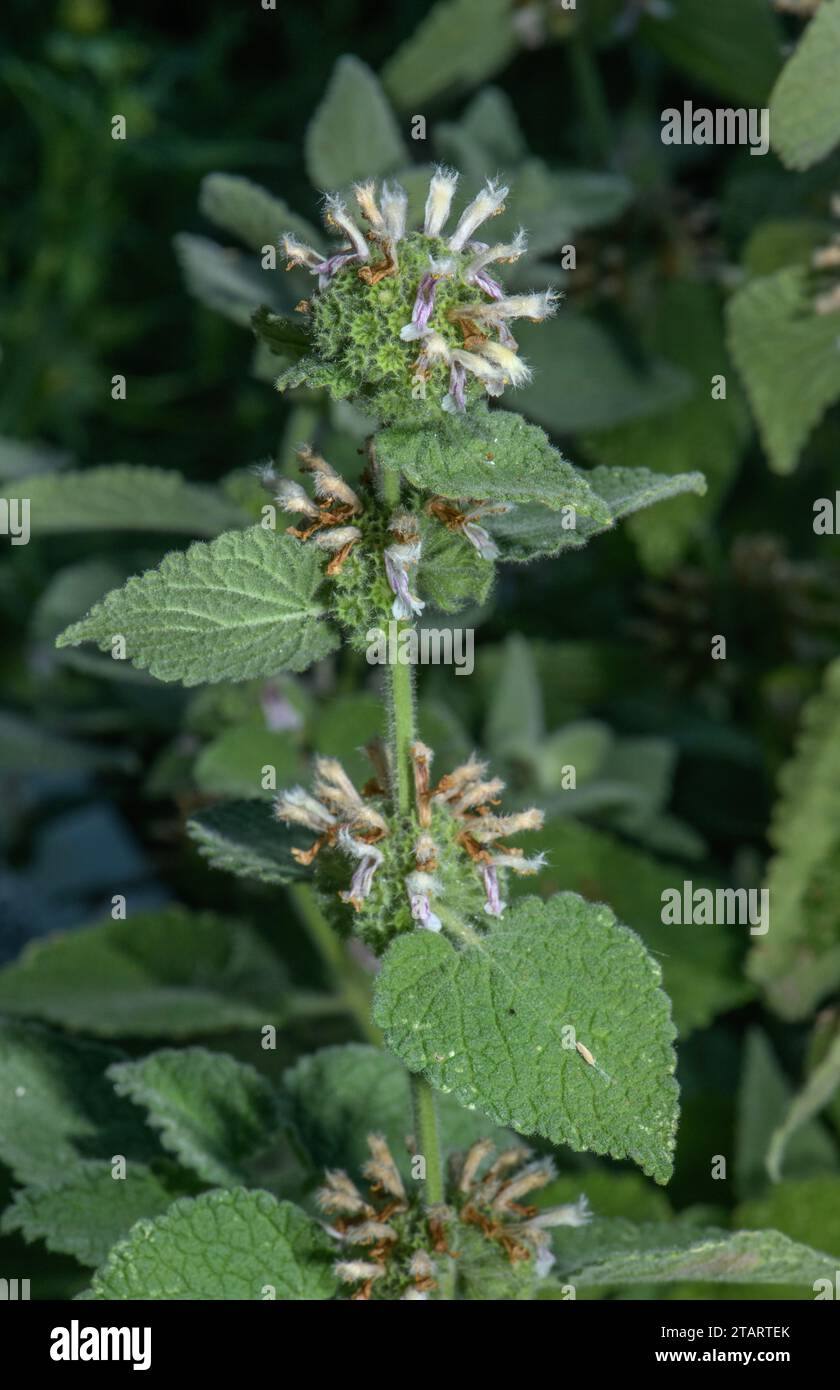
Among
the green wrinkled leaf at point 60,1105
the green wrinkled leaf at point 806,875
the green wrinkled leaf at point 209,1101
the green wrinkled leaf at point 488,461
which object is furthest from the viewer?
the green wrinkled leaf at point 806,875

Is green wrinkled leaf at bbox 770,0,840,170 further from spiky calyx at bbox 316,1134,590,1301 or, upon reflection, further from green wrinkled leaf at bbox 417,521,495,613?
spiky calyx at bbox 316,1134,590,1301

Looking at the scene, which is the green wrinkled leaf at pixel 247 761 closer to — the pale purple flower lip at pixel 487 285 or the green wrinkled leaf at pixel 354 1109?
the green wrinkled leaf at pixel 354 1109

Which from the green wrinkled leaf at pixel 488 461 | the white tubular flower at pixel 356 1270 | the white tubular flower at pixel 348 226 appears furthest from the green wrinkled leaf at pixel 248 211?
the white tubular flower at pixel 356 1270

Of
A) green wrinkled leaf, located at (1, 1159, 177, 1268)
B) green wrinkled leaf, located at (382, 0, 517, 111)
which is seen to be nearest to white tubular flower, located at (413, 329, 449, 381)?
green wrinkled leaf, located at (1, 1159, 177, 1268)

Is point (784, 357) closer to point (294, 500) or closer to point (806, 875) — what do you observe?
point (806, 875)

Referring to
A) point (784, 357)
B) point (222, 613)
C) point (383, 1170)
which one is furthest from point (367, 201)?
point (784, 357)
